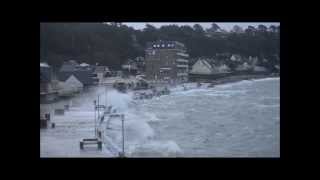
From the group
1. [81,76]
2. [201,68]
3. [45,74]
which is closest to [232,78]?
[201,68]

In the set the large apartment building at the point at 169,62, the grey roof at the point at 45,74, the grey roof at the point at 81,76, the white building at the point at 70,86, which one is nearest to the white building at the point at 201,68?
the large apartment building at the point at 169,62

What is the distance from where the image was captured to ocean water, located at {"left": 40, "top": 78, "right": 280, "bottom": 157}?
857cm

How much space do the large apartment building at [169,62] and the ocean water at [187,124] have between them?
0.43 feet

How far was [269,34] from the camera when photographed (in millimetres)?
8617

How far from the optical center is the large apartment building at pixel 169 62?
340 inches

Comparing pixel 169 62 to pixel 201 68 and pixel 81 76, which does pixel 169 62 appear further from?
pixel 81 76

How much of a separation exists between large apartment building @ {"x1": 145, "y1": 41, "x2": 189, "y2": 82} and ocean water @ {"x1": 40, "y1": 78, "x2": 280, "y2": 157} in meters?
0.13

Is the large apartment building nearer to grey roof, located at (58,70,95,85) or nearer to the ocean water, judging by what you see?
the ocean water

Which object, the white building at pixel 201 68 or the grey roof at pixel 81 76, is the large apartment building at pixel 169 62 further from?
the grey roof at pixel 81 76

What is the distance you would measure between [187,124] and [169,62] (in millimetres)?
545
